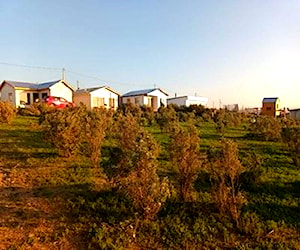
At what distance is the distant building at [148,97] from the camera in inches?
1684

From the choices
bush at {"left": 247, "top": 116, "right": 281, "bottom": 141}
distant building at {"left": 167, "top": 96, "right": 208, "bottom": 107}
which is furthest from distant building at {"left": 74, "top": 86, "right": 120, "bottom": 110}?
bush at {"left": 247, "top": 116, "right": 281, "bottom": 141}

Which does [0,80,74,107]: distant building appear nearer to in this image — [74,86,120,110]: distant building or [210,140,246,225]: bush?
[74,86,120,110]: distant building

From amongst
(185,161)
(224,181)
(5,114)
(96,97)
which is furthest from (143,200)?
(96,97)

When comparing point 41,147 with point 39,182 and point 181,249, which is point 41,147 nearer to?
point 39,182

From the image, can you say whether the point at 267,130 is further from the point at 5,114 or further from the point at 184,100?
the point at 184,100

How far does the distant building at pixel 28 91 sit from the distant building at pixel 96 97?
2.41 meters

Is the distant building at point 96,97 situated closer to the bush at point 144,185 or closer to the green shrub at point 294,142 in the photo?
the green shrub at point 294,142

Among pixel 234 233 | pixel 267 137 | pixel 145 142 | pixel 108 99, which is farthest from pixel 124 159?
pixel 108 99

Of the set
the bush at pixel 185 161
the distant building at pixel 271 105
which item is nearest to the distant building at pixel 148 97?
the distant building at pixel 271 105

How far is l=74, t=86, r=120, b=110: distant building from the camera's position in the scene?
38.8m

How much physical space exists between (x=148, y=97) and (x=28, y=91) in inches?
600

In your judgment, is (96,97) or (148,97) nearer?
(96,97)

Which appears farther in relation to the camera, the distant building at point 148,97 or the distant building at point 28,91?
the distant building at point 148,97

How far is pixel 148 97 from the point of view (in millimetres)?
43156
